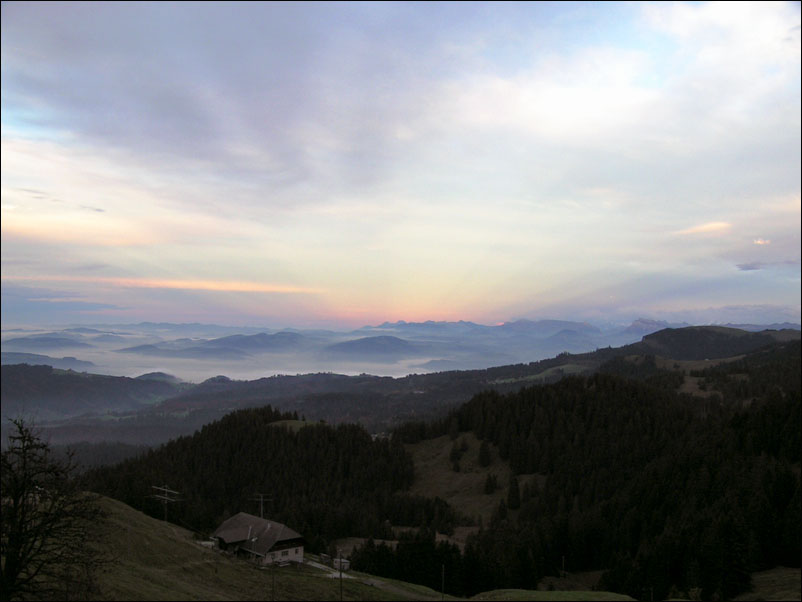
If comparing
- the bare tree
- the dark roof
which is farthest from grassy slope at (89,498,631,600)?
the bare tree

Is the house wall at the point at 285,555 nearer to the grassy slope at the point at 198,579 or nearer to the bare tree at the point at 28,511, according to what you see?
the grassy slope at the point at 198,579

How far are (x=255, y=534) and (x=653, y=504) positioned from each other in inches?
3842

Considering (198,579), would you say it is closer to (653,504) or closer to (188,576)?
(188,576)

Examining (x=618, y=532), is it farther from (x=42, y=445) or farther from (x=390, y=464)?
(x=42, y=445)

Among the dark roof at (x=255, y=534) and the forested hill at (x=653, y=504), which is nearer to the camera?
the dark roof at (x=255, y=534)

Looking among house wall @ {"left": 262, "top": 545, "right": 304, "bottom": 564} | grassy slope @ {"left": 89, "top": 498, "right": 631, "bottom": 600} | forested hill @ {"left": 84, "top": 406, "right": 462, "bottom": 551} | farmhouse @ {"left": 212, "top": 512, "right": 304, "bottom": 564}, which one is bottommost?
forested hill @ {"left": 84, "top": 406, "right": 462, "bottom": 551}

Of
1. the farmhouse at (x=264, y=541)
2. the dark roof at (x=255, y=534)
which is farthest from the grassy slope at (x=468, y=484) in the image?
the dark roof at (x=255, y=534)

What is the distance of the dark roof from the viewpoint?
74.1 meters

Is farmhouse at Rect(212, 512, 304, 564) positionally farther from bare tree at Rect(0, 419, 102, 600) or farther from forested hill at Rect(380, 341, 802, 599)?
bare tree at Rect(0, 419, 102, 600)

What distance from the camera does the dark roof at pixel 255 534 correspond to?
74062 mm

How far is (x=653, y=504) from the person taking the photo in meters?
124

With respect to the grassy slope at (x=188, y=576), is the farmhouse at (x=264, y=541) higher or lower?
lower

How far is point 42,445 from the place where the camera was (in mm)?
30297

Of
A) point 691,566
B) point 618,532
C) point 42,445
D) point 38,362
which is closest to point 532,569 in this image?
point 691,566
